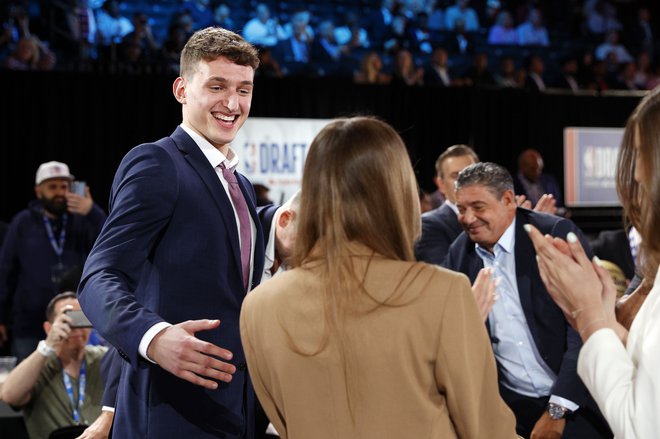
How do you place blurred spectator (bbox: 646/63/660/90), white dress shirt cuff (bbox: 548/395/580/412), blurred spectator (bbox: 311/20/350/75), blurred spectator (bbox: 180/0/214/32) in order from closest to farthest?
white dress shirt cuff (bbox: 548/395/580/412) → blurred spectator (bbox: 180/0/214/32) → blurred spectator (bbox: 311/20/350/75) → blurred spectator (bbox: 646/63/660/90)

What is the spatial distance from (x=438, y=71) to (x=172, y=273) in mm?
9319

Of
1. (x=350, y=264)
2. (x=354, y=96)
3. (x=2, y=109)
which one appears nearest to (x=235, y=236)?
(x=350, y=264)

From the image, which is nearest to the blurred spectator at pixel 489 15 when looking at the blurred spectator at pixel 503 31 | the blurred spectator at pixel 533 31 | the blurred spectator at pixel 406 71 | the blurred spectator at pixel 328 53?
the blurred spectator at pixel 503 31

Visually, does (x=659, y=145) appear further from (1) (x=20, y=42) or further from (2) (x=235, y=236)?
(1) (x=20, y=42)

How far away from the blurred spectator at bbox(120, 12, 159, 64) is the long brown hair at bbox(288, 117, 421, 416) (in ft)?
25.4

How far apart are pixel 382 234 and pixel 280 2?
33.1ft

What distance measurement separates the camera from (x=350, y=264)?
5.31 ft

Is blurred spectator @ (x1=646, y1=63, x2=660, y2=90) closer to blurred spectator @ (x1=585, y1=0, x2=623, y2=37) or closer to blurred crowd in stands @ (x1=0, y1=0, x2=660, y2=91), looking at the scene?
blurred crowd in stands @ (x1=0, y1=0, x2=660, y2=91)

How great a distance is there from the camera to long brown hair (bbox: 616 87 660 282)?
5.32 ft

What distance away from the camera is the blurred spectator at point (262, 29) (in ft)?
34.5

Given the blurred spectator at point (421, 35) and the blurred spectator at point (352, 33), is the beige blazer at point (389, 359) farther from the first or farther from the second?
the blurred spectator at point (421, 35)

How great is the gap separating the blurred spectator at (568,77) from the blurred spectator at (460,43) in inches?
50.5

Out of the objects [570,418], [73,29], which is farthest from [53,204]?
[570,418]

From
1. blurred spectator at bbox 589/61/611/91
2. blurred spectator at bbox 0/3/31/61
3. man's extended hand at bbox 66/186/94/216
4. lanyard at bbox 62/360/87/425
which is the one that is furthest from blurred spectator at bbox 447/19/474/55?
lanyard at bbox 62/360/87/425
